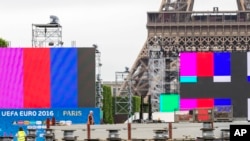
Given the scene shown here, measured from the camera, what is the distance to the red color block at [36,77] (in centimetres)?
5278

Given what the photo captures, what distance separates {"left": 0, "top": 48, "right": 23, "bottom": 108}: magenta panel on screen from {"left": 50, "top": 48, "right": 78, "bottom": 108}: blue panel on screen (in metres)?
1.93

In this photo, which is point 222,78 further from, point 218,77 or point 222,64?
point 222,64

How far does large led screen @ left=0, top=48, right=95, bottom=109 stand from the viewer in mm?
52250

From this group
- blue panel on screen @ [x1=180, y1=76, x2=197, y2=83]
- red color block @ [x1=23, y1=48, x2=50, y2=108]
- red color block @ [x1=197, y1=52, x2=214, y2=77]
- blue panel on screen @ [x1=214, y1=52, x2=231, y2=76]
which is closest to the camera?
red color block @ [x1=23, y1=48, x2=50, y2=108]

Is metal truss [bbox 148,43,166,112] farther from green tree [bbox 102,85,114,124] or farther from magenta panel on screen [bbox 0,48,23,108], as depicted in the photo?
magenta panel on screen [bbox 0,48,23,108]

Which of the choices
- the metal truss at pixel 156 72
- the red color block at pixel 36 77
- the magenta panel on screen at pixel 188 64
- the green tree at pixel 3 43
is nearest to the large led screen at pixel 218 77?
the magenta panel on screen at pixel 188 64

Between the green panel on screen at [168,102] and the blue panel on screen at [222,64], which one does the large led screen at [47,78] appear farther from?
the green panel on screen at [168,102]

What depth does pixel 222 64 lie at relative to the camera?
59.9 meters

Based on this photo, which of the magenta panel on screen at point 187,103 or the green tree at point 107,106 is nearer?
the magenta panel on screen at point 187,103

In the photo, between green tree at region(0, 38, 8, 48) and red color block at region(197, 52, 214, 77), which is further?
green tree at region(0, 38, 8, 48)

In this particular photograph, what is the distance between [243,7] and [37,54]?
6290 cm

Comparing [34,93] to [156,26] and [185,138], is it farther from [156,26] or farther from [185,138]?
[156,26]

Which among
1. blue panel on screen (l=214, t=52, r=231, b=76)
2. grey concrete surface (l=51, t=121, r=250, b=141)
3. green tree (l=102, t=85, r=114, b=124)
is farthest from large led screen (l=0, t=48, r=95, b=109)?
green tree (l=102, t=85, r=114, b=124)

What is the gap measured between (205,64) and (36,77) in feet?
42.2
